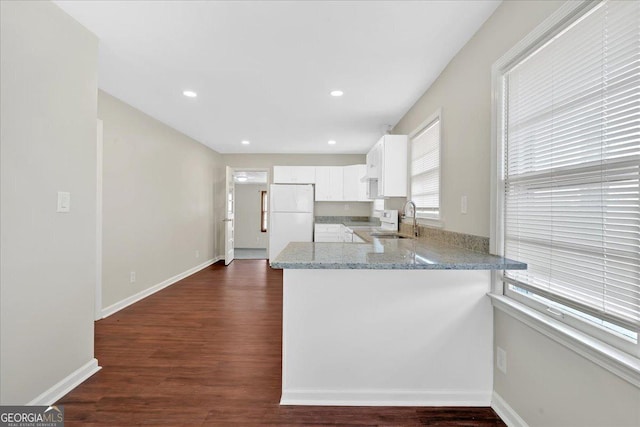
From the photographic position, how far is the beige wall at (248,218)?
9.49m

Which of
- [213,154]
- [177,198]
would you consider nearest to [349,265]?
[177,198]

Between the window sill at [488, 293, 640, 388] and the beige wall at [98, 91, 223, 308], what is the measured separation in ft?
12.4

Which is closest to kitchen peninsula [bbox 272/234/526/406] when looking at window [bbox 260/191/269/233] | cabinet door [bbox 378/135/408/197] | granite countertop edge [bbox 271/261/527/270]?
granite countertop edge [bbox 271/261/527/270]

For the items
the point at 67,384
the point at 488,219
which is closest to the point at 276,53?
the point at 488,219

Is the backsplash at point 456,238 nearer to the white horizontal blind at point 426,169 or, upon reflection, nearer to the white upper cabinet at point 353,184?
the white horizontal blind at point 426,169

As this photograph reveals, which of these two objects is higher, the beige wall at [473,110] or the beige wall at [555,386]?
the beige wall at [473,110]

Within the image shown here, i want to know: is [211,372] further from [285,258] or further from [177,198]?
[177,198]

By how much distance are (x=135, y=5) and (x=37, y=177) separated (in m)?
1.18

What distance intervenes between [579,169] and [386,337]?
127 centimetres

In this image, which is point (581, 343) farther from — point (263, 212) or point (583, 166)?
point (263, 212)

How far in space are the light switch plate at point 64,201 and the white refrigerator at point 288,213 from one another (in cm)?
415

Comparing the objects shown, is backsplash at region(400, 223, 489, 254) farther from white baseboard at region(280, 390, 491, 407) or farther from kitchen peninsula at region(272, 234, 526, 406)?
white baseboard at region(280, 390, 491, 407)

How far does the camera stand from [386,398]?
71.0 inches

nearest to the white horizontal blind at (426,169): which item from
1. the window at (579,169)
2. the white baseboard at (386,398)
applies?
the window at (579,169)
